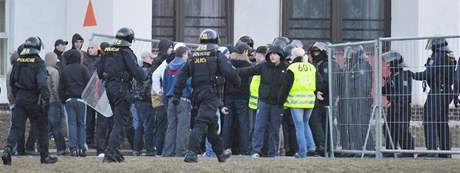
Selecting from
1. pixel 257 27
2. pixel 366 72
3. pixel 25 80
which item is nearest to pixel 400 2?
pixel 257 27

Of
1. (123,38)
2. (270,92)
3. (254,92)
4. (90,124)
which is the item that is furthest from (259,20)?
(123,38)

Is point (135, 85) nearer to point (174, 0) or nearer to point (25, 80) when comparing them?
point (25, 80)

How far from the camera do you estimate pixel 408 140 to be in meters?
21.9

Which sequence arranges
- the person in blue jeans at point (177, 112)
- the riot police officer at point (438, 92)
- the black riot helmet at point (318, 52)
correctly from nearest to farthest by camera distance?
the riot police officer at point (438, 92) → the person in blue jeans at point (177, 112) → the black riot helmet at point (318, 52)

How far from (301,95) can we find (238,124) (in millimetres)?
1406

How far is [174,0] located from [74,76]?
822 cm

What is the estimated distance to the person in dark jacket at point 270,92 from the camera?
73.2 ft

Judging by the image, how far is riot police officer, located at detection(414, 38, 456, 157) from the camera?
852 inches

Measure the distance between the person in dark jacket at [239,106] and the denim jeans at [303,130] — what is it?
1000 mm

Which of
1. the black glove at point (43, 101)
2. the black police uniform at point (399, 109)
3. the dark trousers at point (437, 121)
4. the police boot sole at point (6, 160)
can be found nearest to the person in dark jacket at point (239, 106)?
the black police uniform at point (399, 109)

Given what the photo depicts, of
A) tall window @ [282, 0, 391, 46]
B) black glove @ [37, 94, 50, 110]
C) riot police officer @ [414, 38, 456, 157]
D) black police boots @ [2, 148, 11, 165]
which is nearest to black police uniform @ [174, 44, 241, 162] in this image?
black glove @ [37, 94, 50, 110]

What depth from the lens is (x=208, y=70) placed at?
1992cm

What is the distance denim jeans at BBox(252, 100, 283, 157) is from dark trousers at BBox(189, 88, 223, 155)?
8.02 ft

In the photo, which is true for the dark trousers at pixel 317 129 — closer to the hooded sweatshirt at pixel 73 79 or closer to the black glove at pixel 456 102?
the black glove at pixel 456 102
